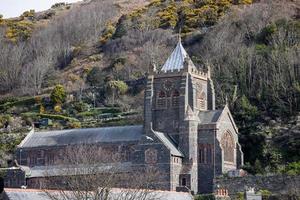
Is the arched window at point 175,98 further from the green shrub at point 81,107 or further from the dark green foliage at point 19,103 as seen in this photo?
the dark green foliage at point 19,103

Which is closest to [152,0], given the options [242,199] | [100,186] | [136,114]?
[136,114]

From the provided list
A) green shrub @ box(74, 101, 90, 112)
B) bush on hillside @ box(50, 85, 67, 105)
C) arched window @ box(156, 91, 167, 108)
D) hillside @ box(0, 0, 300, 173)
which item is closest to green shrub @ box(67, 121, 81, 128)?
hillside @ box(0, 0, 300, 173)

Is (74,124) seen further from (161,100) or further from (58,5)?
(58,5)

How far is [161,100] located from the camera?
88062 millimetres

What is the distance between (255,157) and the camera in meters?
88.6

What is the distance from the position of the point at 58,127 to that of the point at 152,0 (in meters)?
62.7

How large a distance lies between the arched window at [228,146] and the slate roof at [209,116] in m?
1.95

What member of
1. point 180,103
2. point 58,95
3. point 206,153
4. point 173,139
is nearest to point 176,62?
point 180,103

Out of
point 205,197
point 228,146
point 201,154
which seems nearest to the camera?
point 205,197

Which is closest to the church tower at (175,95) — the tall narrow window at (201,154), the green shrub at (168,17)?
the tall narrow window at (201,154)

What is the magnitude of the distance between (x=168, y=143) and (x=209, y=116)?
4.83 m

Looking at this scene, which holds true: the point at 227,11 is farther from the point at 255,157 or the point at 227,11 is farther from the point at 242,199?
the point at 242,199

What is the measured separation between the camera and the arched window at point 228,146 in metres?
86.0

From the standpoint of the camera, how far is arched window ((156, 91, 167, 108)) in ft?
288
